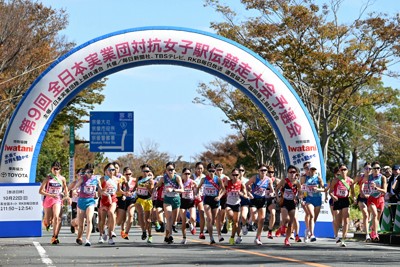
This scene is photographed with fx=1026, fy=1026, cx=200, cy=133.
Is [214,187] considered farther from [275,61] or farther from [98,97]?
[98,97]

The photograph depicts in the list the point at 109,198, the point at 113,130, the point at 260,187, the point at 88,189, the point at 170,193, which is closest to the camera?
the point at 88,189

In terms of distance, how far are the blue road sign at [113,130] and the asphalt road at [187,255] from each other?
24822 mm

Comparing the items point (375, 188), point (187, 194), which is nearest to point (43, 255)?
point (187, 194)

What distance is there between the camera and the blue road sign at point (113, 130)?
4744 cm

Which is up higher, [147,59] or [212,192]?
[147,59]

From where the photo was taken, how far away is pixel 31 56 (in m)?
38.3

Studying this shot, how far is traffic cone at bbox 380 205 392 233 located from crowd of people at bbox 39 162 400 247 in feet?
1.19

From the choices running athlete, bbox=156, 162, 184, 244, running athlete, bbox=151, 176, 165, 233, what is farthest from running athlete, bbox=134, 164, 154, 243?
running athlete, bbox=156, 162, 184, 244

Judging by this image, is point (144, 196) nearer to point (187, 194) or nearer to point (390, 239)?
point (187, 194)

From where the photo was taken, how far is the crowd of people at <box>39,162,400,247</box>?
2195 centimetres

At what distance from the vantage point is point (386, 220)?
24.8 metres

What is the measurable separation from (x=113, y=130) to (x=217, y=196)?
2543cm

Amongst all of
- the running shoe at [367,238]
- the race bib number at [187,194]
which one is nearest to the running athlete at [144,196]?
the race bib number at [187,194]

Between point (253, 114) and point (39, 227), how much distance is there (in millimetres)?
25166
